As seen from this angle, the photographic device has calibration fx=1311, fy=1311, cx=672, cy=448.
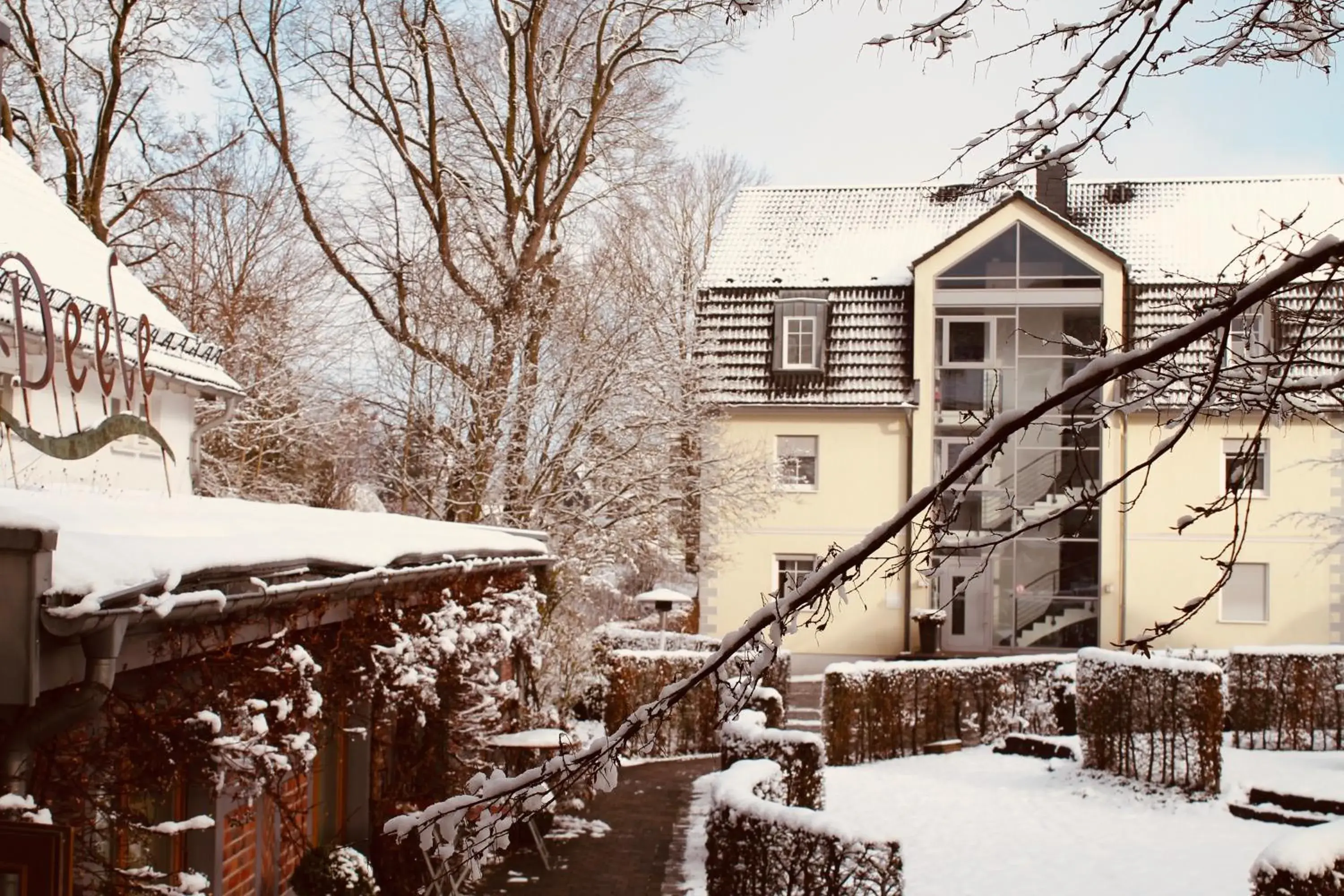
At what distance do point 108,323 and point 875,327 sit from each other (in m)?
17.8

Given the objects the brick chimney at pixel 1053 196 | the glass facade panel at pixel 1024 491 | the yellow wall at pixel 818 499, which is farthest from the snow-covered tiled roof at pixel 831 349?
the brick chimney at pixel 1053 196

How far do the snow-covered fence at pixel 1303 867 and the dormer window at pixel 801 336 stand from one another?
723 inches

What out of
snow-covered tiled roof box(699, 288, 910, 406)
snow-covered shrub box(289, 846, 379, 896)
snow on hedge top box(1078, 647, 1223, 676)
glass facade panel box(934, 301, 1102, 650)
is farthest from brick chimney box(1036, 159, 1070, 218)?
snow-covered shrub box(289, 846, 379, 896)

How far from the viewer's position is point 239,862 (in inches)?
315

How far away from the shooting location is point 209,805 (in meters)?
7.54

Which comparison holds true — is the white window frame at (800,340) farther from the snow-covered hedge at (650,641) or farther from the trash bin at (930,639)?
the snow-covered hedge at (650,641)

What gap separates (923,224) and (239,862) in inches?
873

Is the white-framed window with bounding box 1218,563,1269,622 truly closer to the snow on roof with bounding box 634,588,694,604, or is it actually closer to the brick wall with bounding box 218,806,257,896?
the snow on roof with bounding box 634,588,694,604

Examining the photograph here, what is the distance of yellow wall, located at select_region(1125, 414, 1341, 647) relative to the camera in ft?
78.6

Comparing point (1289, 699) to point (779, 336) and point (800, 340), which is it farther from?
point (779, 336)

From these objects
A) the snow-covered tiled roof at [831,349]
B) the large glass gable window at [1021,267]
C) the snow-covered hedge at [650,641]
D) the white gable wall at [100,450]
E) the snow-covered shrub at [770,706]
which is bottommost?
the snow-covered shrub at [770,706]

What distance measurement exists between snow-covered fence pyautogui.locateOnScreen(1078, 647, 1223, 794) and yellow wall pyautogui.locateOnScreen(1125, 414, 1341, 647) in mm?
8822

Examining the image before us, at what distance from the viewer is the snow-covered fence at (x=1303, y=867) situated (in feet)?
24.5

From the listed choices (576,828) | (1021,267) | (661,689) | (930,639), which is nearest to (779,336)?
(1021,267)
